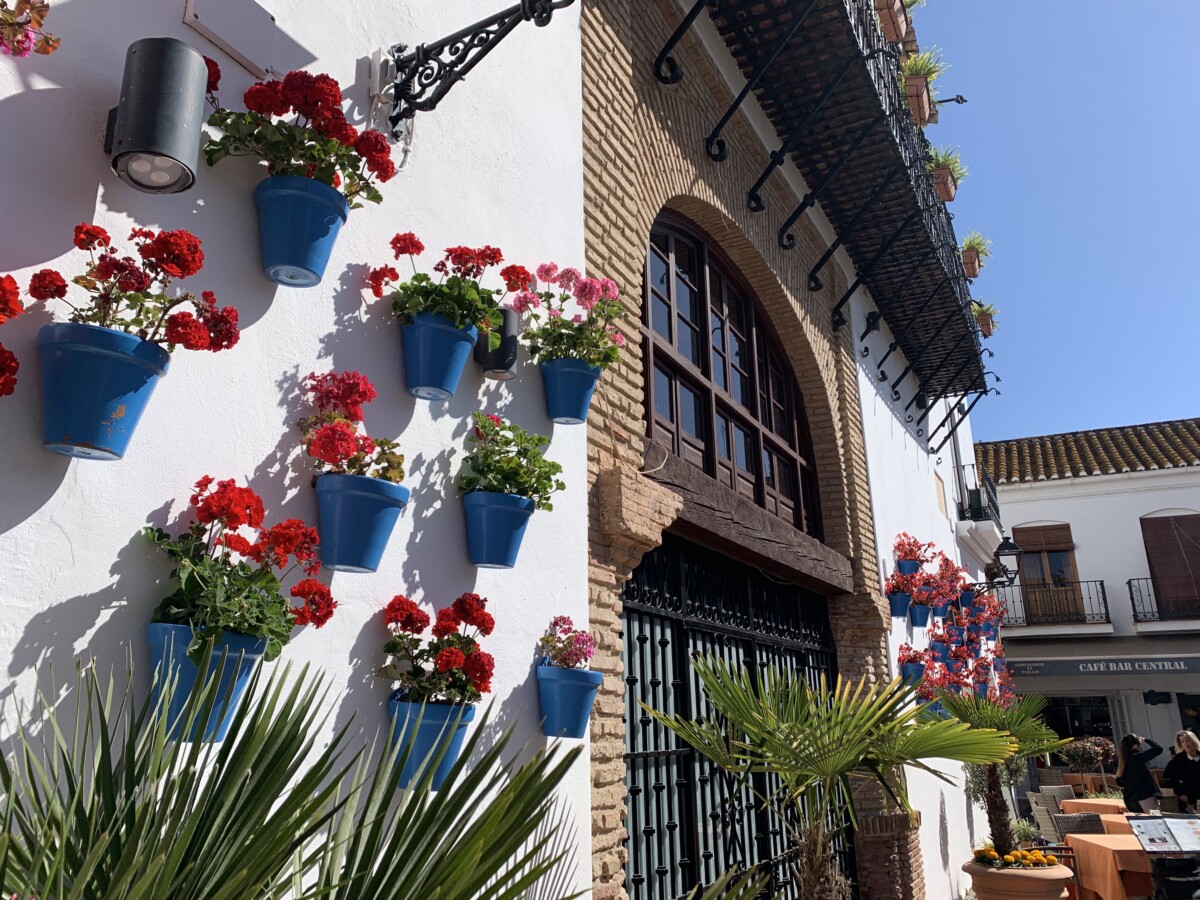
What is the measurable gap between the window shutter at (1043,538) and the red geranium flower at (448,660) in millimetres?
21103

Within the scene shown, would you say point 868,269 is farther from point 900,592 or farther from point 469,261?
point 469,261

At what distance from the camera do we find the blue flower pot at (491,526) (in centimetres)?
310

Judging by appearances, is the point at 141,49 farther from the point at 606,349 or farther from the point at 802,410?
the point at 802,410

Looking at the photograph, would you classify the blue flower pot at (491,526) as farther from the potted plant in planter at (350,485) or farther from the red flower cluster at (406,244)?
the red flower cluster at (406,244)

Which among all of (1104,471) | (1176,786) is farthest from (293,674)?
(1104,471)

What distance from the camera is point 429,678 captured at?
2635 mm

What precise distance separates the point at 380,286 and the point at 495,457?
2.37 ft

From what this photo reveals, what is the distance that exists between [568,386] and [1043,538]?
2061 centimetres

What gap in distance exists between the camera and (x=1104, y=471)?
68.6 feet

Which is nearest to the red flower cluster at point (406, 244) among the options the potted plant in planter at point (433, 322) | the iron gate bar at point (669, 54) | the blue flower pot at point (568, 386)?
the potted plant in planter at point (433, 322)

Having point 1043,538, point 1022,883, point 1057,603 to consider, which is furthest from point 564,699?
point 1043,538

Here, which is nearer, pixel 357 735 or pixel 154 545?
pixel 154 545

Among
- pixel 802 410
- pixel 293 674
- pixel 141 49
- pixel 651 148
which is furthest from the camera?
pixel 802 410

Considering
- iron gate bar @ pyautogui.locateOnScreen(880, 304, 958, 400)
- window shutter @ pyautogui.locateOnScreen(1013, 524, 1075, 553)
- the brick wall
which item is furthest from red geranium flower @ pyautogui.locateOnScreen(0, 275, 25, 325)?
window shutter @ pyautogui.locateOnScreen(1013, 524, 1075, 553)
